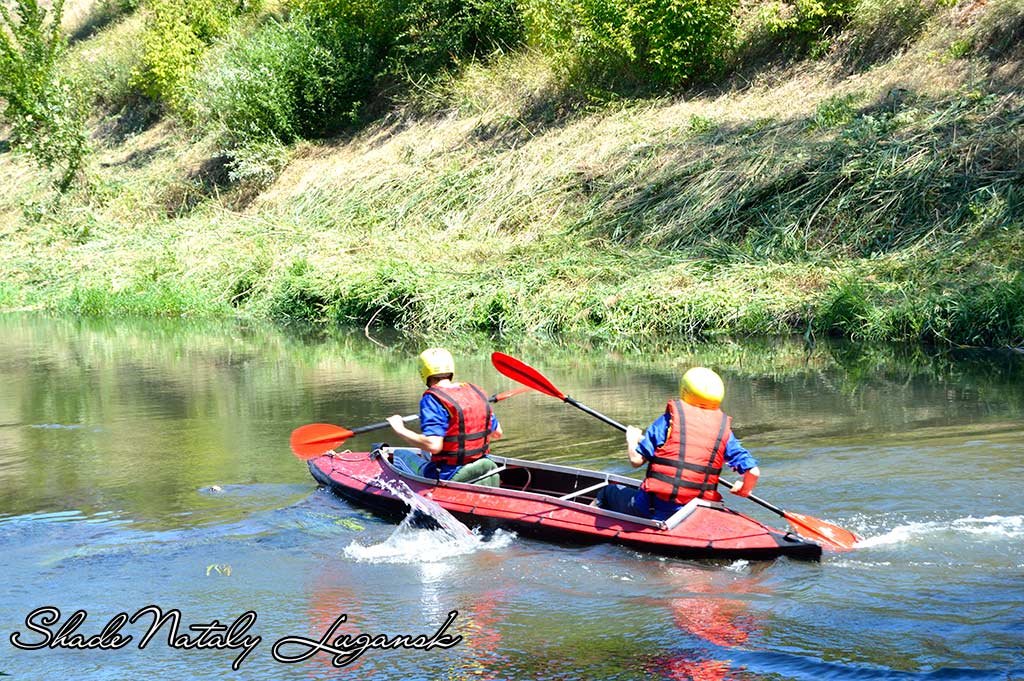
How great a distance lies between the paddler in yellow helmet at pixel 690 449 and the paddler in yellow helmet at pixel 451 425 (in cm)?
127

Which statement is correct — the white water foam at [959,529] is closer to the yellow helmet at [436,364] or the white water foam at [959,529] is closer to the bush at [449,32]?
the yellow helmet at [436,364]

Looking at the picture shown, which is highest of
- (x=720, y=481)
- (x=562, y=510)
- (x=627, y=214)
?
(x=627, y=214)

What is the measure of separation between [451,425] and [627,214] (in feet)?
42.1

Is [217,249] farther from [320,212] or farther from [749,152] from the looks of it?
[749,152]

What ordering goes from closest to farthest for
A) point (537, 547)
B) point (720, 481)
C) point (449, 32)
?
point (720, 481) → point (537, 547) → point (449, 32)

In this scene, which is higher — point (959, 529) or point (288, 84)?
point (288, 84)

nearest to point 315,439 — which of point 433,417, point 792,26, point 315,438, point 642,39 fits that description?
point 315,438

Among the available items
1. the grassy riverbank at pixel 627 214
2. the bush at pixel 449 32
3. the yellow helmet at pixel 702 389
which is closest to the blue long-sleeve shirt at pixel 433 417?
the yellow helmet at pixel 702 389

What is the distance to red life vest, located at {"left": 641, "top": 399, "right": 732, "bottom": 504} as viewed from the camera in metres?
6.86

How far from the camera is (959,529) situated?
24.5ft

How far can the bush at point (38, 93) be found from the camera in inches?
1154

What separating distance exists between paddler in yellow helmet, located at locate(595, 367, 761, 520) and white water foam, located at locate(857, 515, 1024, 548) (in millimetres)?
991

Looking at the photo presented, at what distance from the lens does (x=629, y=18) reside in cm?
2419

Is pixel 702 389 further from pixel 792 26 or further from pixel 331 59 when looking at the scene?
pixel 331 59
